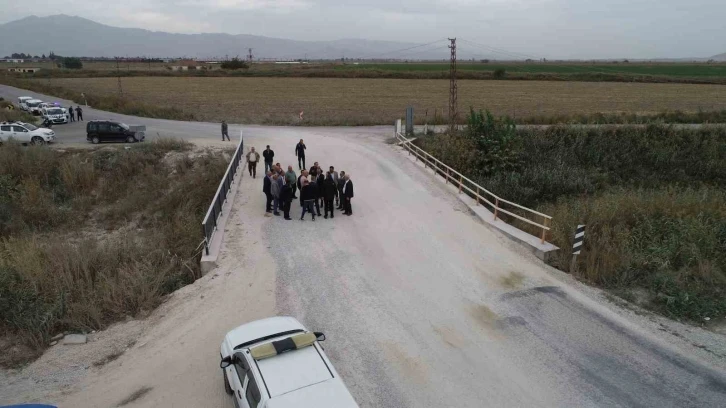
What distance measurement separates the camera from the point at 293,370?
665 cm

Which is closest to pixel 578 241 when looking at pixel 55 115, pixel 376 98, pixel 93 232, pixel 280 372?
pixel 280 372

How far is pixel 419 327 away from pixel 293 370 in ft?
11.9

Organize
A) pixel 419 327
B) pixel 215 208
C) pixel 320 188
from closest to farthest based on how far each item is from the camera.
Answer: pixel 419 327 < pixel 215 208 < pixel 320 188

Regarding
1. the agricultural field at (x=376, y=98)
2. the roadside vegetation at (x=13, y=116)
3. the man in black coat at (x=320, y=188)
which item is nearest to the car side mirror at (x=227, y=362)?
the man in black coat at (x=320, y=188)

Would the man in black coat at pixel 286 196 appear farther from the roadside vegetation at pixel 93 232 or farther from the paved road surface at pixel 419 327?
the roadside vegetation at pixel 93 232

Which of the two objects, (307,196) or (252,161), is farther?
(252,161)

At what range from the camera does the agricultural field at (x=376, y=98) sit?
42484 millimetres

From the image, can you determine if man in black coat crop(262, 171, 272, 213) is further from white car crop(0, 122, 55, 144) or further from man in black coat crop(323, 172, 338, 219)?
white car crop(0, 122, 55, 144)

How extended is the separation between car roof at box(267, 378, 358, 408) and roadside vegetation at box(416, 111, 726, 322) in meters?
7.76

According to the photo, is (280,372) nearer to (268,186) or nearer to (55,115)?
(268,186)

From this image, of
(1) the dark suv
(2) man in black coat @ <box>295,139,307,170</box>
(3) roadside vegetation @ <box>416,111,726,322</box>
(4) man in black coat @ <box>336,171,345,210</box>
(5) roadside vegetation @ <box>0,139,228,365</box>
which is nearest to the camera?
(5) roadside vegetation @ <box>0,139,228,365</box>

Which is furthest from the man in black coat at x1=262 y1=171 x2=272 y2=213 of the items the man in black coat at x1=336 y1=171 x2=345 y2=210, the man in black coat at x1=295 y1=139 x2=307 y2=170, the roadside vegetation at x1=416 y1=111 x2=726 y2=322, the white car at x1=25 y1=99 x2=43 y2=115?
the white car at x1=25 y1=99 x2=43 y2=115

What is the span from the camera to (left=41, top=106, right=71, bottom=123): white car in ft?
114

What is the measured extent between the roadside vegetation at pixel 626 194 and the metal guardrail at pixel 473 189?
611 mm
